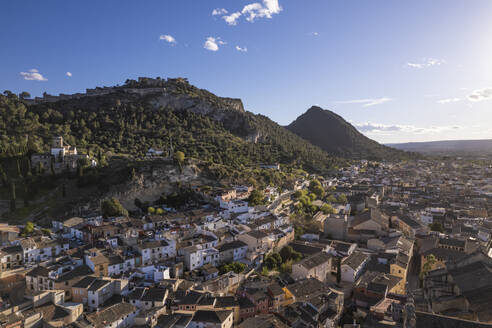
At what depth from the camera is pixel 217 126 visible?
86.1m

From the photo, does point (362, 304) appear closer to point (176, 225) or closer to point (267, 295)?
point (267, 295)

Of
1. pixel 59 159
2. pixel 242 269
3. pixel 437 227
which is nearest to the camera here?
pixel 242 269

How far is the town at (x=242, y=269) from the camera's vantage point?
1966 cm

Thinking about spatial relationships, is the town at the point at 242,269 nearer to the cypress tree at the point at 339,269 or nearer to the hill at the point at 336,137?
the cypress tree at the point at 339,269

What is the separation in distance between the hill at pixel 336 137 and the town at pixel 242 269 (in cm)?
8755

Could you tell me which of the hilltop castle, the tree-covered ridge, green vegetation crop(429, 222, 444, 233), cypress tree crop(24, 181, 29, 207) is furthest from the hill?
cypress tree crop(24, 181, 29, 207)

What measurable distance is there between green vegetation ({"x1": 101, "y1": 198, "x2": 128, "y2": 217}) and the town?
0.15 meters

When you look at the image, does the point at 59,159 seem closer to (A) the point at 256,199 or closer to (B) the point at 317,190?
(A) the point at 256,199

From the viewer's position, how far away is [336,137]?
142 metres

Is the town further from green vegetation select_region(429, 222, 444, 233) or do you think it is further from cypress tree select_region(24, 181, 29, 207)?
cypress tree select_region(24, 181, 29, 207)

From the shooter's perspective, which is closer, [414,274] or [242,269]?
[242,269]

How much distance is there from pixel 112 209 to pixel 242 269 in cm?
1927

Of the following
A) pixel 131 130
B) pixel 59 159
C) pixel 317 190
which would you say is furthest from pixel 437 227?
pixel 131 130

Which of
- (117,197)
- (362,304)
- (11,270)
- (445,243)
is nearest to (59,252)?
(11,270)
